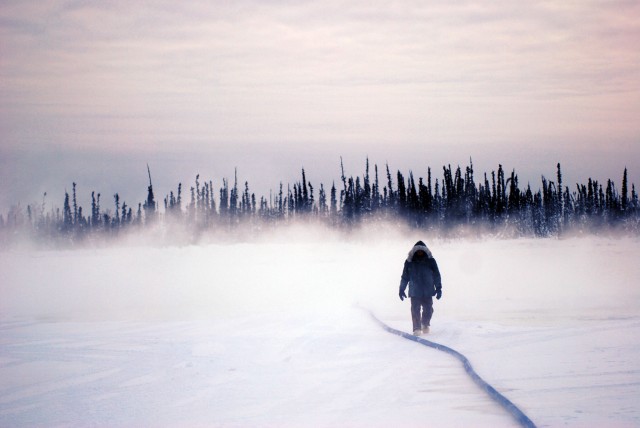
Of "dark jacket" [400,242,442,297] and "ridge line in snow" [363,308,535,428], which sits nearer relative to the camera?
"ridge line in snow" [363,308,535,428]

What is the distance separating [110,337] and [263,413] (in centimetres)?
937

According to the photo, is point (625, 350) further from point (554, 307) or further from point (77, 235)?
point (77, 235)

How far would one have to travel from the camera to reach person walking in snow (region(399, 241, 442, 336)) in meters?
16.7

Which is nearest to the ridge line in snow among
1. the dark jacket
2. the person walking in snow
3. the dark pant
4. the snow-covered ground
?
the snow-covered ground

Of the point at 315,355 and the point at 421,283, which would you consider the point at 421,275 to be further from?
the point at 315,355

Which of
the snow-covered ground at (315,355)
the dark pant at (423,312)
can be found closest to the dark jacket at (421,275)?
the dark pant at (423,312)

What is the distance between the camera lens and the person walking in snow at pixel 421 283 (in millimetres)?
16734

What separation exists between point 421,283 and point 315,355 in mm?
3975

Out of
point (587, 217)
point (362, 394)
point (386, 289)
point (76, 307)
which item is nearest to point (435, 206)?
point (587, 217)

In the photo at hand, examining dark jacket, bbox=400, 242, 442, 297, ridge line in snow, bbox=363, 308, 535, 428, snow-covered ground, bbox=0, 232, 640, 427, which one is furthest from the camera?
dark jacket, bbox=400, 242, 442, 297

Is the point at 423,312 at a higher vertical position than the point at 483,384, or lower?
lower

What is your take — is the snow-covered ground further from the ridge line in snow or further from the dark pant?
the dark pant

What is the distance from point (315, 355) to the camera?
45.6ft

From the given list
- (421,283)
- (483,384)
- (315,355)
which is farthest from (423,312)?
(483,384)
